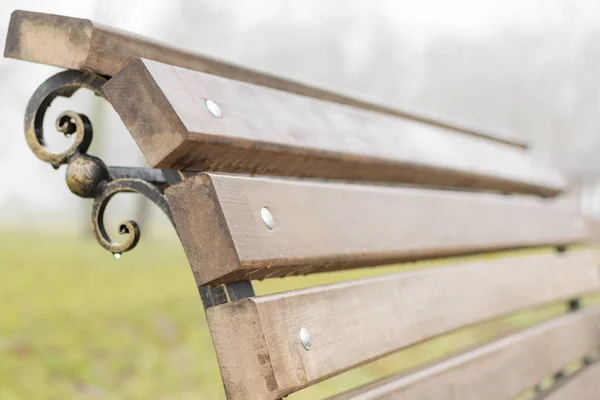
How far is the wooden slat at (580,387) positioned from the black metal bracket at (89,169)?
1.12 m

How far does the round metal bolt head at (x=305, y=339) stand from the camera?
0.86 metres

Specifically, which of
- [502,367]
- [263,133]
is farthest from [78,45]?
[502,367]

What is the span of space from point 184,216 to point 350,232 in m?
0.31

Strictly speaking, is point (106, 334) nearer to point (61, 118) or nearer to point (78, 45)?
point (61, 118)

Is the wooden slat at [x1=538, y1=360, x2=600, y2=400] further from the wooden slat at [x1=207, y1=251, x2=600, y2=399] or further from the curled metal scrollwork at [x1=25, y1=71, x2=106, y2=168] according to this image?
the curled metal scrollwork at [x1=25, y1=71, x2=106, y2=168]

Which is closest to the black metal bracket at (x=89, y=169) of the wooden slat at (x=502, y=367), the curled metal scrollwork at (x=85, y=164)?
the curled metal scrollwork at (x=85, y=164)

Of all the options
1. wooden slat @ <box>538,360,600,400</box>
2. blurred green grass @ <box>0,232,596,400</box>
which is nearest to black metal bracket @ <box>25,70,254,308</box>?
wooden slat @ <box>538,360,600,400</box>

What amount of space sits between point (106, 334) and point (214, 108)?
237cm

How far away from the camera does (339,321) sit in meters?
0.96

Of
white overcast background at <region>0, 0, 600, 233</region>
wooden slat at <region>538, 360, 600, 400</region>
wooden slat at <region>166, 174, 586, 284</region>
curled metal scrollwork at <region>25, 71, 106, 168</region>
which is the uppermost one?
white overcast background at <region>0, 0, 600, 233</region>

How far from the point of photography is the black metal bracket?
0.92m

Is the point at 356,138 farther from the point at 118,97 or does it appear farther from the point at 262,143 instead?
the point at 118,97

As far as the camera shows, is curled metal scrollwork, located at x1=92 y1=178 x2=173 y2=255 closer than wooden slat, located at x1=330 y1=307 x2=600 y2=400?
Yes

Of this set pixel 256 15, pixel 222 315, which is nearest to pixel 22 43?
pixel 222 315
